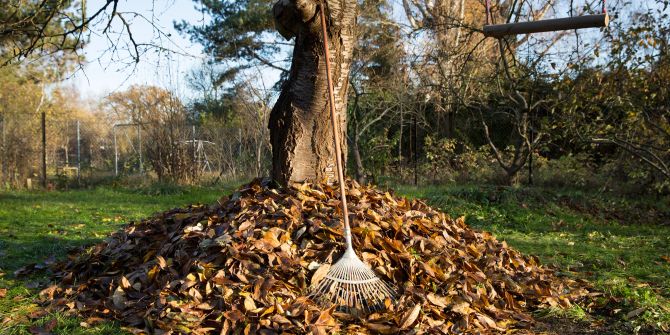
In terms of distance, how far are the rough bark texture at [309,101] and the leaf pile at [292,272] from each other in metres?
0.24

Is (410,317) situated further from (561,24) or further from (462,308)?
(561,24)

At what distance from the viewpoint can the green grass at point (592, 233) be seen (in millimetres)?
4379

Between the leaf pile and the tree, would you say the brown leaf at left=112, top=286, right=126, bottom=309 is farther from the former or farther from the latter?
the tree

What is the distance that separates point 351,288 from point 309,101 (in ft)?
6.23

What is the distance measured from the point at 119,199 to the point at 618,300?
32.5ft

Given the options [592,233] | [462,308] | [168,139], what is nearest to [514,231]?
[592,233]

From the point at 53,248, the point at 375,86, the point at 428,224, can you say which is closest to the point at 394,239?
the point at 428,224

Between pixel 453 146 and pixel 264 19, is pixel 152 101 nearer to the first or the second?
pixel 264 19

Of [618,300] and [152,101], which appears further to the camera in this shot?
[152,101]

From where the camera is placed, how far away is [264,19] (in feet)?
58.5

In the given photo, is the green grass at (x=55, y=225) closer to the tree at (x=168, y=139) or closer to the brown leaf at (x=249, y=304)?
the tree at (x=168, y=139)

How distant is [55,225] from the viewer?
7.80m

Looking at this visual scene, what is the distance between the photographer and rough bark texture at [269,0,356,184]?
16.2ft

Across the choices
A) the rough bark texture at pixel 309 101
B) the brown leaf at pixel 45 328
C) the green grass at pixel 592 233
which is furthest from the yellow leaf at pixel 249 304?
the green grass at pixel 592 233
